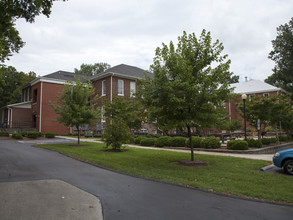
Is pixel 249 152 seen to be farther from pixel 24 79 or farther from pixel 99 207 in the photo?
pixel 24 79

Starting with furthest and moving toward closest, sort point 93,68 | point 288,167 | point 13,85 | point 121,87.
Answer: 1. point 93,68
2. point 13,85
3. point 121,87
4. point 288,167

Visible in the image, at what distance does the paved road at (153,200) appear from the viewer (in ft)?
14.6

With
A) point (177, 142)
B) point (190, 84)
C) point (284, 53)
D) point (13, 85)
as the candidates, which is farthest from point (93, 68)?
point (190, 84)

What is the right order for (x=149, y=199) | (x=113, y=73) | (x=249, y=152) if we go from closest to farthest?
(x=149, y=199) → (x=249, y=152) → (x=113, y=73)

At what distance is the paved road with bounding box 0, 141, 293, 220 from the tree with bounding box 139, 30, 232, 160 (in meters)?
3.28

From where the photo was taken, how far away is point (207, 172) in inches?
322

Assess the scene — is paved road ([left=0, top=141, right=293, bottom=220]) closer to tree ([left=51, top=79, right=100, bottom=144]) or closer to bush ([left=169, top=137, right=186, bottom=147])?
tree ([left=51, top=79, right=100, bottom=144])

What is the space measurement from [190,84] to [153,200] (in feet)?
15.9

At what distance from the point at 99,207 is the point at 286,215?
3731 millimetres

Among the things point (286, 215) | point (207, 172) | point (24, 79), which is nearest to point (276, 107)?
point (207, 172)

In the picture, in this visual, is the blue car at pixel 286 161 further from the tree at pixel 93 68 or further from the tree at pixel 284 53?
the tree at pixel 93 68

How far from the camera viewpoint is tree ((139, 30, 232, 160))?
886cm

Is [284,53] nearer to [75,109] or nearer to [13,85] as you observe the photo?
[75,109]

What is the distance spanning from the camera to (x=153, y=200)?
525cm
